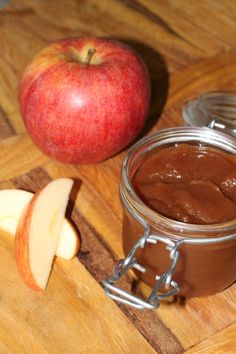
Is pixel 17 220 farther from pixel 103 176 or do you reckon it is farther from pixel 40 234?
pixel 103 176

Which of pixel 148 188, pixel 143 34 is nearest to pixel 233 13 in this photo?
pixel 143 34

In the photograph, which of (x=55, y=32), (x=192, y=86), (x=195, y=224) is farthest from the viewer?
(x=55, y=32)

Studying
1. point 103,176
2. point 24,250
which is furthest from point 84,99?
point 24,250

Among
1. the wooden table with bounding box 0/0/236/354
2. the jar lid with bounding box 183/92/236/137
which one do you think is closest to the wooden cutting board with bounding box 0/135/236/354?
the wooden table with bounding box 0/0/236/354

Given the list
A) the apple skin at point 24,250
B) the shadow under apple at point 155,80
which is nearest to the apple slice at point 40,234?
the apple skin at point 24,250

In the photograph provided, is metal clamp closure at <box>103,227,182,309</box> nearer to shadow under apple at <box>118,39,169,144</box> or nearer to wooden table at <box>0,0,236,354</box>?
wooden table at <box>0,0,236,354</box>

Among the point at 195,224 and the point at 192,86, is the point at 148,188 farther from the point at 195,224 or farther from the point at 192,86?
the point at 192,86
